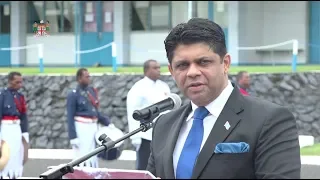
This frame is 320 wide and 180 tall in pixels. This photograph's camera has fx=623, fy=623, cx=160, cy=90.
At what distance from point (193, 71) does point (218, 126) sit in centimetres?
23

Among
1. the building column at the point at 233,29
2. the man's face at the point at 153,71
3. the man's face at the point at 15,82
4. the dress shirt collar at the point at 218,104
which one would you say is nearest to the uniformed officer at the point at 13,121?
the man's face at the point at 15,82

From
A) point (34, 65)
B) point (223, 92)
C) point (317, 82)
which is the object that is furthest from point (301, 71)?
point (223, 92)

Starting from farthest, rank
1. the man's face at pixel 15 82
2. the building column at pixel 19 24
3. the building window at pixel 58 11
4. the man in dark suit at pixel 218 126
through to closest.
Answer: the building window at pixel 58 11, the building column at pixel 19 24, the man's face at pixel 15 82, the man in dark suit at pixel 218 126

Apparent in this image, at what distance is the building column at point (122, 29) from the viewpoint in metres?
20.7

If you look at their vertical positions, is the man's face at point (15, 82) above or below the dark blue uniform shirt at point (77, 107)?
above

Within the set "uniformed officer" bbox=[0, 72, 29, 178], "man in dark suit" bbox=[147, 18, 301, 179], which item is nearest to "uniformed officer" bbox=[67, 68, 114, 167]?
"uniformed officer" bbox=[0, 72, 29, 178]

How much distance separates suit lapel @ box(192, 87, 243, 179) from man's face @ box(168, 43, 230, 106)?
75mm

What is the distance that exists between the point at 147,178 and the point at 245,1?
1789cm

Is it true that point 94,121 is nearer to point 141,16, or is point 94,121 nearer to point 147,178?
point 147,178

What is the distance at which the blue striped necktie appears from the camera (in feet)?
7.13

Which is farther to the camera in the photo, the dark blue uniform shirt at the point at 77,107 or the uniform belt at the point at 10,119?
the dark blue uniform shirt at the point at 77,107

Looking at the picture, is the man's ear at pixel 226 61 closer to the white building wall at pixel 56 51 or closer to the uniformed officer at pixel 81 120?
the uniformed officer at pixel 81 120

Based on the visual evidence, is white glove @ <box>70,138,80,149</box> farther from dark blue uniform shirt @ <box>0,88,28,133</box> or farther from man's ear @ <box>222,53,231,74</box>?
man's ear @ <box>222,53,231,74</box>

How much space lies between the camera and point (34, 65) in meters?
18.5
